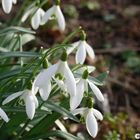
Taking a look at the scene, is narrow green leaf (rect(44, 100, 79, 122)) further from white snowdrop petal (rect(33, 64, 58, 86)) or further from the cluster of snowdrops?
white snowdrop petal (rect(33, 64, 58, 86))

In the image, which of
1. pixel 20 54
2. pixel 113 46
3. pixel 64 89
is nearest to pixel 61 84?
pixel 64 89

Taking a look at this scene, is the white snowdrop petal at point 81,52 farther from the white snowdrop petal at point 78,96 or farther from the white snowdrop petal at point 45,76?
the white snowdrop petal at point 45,76

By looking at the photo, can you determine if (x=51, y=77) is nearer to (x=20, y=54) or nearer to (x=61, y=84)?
(x=61, y=84)

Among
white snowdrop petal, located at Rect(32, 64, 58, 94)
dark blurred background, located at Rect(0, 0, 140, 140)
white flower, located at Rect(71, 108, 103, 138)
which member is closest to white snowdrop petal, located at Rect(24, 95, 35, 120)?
white snowdrop petal, located at Rect(32, 64, 58, 94)

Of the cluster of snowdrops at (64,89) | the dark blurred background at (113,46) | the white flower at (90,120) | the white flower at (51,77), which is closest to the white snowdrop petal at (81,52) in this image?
the cluster of snowdrops at (64,89)

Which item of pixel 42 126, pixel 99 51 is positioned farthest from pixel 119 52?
pixel 42 126

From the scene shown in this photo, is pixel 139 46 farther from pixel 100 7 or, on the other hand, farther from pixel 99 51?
pixel 100 7
